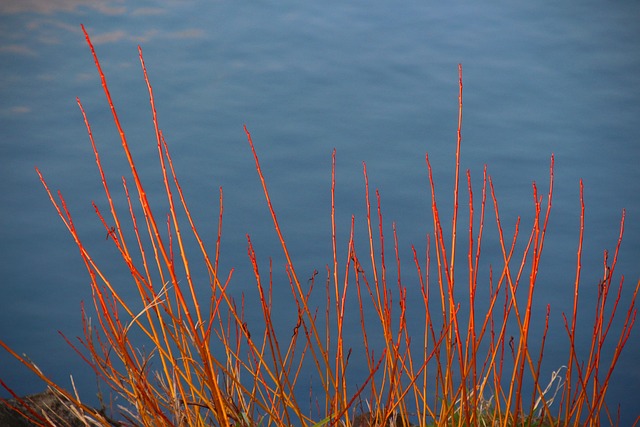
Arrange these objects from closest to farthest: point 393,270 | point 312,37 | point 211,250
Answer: point 393,270 → point 211,250 → point 312,37

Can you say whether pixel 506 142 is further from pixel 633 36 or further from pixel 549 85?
pixel 633 36

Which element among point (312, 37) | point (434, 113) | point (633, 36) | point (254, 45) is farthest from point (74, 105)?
point (633, 36)

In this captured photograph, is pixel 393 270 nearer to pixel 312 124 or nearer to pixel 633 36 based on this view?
pixel 312 124

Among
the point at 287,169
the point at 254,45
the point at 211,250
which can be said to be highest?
the point at 254,45

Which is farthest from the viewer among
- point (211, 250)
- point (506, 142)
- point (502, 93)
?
point (502, 93)

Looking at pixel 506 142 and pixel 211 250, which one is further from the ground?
pixel 506 142

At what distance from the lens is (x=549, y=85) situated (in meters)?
7.27

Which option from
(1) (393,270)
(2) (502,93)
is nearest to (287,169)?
(1) (393,270)

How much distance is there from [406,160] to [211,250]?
1448mm

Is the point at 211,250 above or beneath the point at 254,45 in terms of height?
beneath

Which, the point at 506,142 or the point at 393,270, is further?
the point at 506,142

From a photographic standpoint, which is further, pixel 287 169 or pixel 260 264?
pixel 287 169

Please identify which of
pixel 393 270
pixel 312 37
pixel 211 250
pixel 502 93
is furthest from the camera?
pixel 312 37

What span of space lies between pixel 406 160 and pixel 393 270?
130cm
